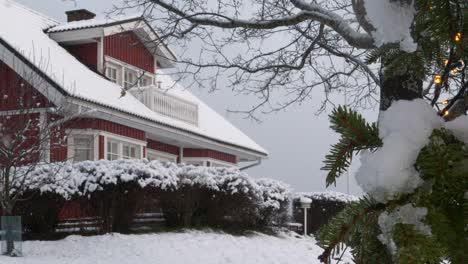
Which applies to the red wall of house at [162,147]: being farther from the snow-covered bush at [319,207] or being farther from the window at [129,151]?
the snow-covered bush at [319,207]

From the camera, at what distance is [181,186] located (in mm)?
12594

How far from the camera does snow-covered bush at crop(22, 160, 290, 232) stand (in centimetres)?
1142

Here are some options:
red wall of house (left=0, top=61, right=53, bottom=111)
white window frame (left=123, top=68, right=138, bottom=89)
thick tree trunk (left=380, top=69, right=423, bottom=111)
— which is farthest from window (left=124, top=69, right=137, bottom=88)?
thick tree trunk (left=380, top=69, right=423, bottom=111)

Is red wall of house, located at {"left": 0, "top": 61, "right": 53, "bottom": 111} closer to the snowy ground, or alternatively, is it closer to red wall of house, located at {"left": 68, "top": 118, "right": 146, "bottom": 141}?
red wall of house, located at {"left": 68, "top": 118, "right": 146, "bottom": 141}

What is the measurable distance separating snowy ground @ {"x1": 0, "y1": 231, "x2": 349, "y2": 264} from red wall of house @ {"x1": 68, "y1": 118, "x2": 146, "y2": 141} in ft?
15.1

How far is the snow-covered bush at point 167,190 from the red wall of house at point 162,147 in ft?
20.0

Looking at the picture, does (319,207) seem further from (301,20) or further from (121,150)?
(301,20)

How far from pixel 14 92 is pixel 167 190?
5.79 m

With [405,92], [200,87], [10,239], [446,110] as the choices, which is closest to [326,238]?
[446,110]

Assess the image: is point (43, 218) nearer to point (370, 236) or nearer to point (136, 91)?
point (136, 91)

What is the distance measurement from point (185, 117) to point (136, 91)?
218 cm

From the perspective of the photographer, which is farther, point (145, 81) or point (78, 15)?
point (78, 15)

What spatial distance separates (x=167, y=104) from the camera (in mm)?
19422

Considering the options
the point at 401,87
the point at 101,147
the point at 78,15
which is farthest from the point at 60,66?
the point at 401,87
